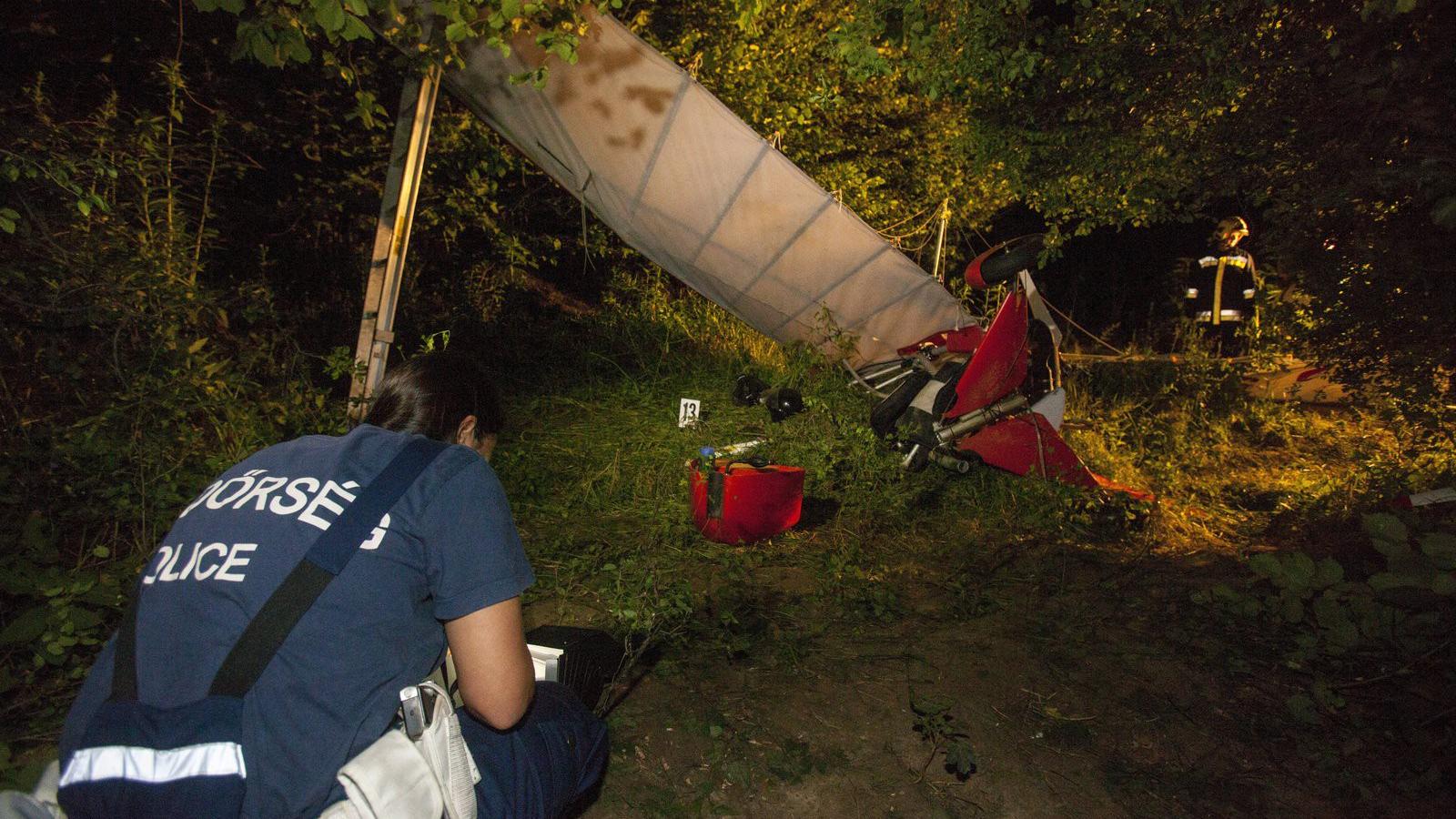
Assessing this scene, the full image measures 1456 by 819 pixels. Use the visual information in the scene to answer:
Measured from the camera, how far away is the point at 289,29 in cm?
307

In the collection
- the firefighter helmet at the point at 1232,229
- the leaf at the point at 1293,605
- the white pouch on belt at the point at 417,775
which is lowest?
the white pouch on belt at the point at 417,775

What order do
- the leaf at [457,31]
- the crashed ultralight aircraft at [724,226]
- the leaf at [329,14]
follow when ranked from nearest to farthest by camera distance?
the leaf at [329,14], the leaf at [457,31], the crashed ultralight aircraft at [724,226]

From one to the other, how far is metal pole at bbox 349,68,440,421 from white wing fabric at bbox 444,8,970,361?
1.75 ft

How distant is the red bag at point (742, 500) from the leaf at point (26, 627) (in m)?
2.85

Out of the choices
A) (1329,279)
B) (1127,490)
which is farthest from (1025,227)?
(1329,279)

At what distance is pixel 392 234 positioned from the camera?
15.1 ft

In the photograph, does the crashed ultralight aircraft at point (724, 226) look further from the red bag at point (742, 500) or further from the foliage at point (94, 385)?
the red bag at point (742, 500)

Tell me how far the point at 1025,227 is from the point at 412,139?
12773mm

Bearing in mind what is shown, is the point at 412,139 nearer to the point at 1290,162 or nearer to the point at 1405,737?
the point at 1290,162

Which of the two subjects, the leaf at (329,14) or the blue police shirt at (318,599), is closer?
the blue police shirt at (318,599)

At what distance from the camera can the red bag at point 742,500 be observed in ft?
14.1

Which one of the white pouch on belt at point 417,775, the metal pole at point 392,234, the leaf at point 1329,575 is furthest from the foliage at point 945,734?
the metal pole at point 392,234

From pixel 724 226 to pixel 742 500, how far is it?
2.67 meters

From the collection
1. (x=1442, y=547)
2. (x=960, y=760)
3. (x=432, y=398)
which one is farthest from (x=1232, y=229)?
(x=432, y=398)
